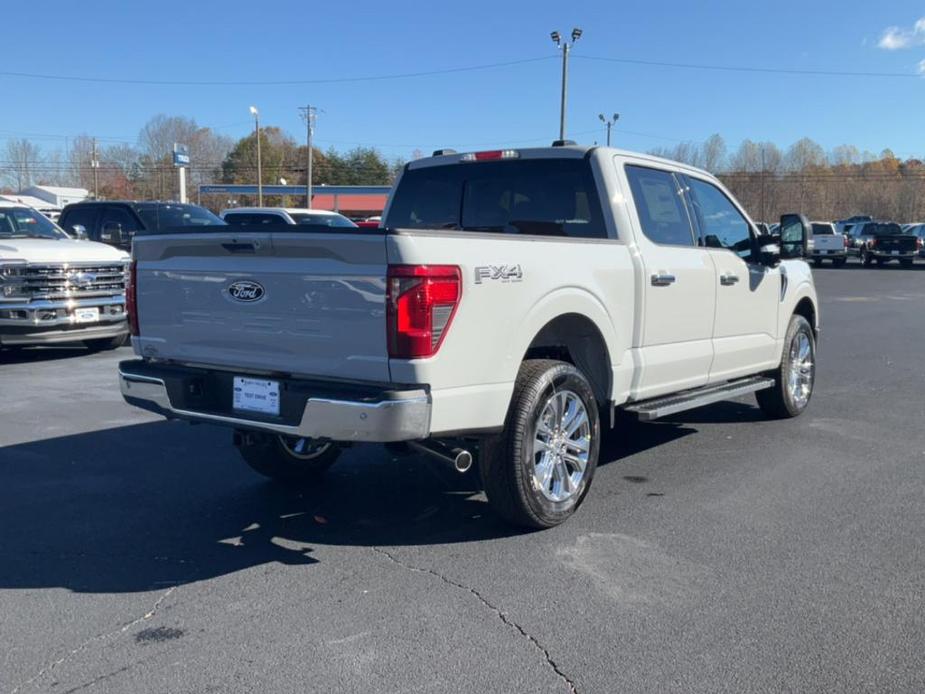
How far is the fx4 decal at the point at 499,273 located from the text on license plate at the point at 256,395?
1116mm

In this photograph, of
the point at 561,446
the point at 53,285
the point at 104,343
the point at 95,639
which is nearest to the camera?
the point at 95,639

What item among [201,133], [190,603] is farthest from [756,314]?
[201,133]

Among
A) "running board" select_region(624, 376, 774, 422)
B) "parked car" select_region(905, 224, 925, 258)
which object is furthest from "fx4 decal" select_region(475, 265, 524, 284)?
"parked car" select_region(905, 224, 925, 258)

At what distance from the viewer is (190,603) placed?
154 inches

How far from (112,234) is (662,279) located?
33.2 ft

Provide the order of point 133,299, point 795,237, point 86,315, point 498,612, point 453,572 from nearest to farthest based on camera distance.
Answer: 1. point 498,612
2. point 453,572
3. point 133,299
4. point 795,237
5. point 86,315

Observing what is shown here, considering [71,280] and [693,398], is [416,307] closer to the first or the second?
[693,398]

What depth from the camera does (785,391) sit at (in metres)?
7.57

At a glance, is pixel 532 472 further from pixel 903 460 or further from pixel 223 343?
pixel 903 460

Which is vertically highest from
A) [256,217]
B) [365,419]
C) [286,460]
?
[256,217]

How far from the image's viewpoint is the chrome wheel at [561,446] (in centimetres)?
474

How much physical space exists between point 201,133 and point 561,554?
9853 cm

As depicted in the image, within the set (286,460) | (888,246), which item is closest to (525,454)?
(286,460)

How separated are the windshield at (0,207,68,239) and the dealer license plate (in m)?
1.37
